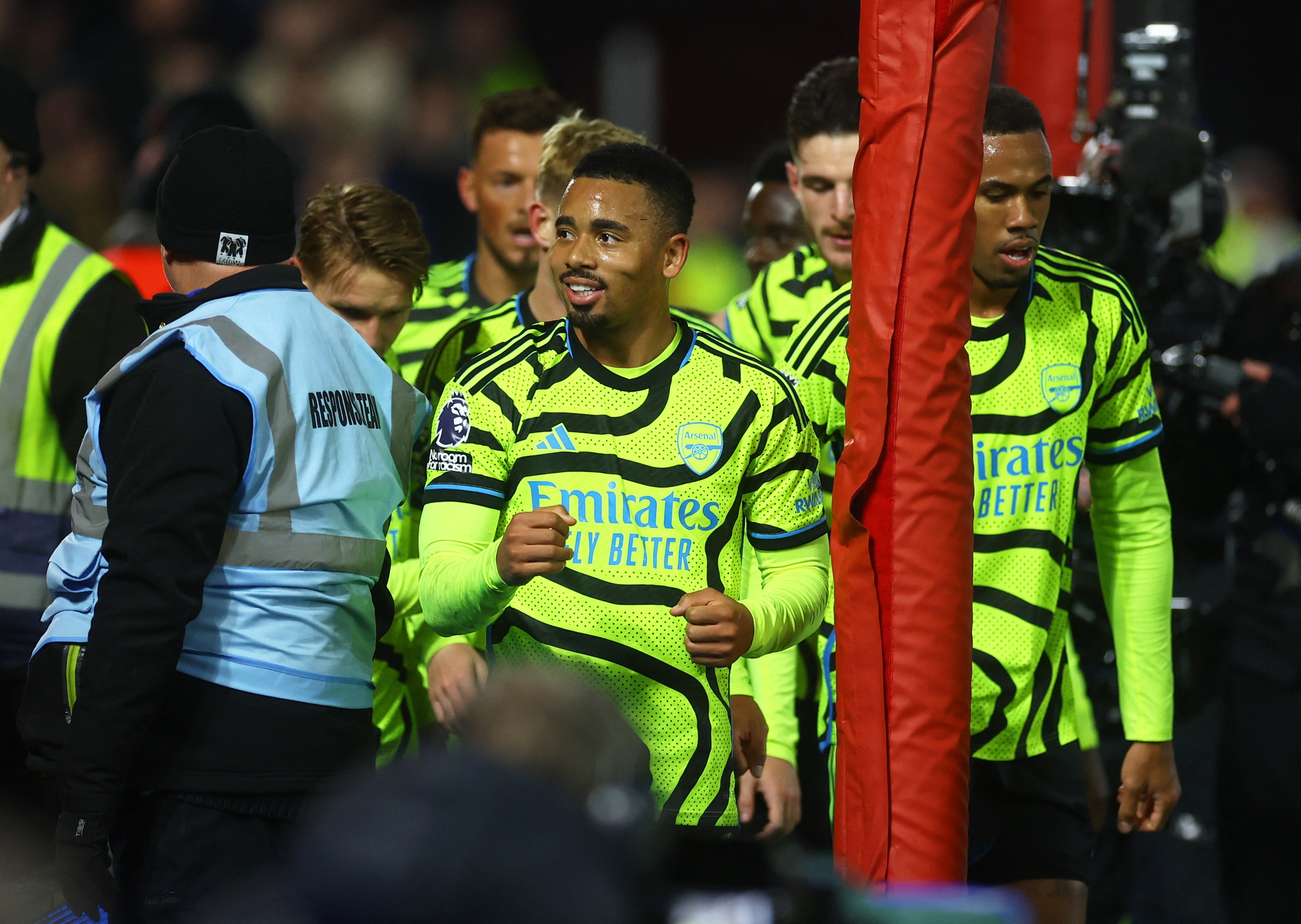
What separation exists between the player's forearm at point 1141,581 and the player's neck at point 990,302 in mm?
377

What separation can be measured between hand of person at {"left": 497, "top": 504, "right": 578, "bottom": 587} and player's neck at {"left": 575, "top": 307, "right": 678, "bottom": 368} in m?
0.48

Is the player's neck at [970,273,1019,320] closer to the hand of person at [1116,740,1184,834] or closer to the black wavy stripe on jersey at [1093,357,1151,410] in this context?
the black wavy stripe on jersey at [1093,357,1151,410]

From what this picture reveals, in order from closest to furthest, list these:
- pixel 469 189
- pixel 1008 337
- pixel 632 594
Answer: pixel 632 594
pixel 1008 337
pixel 469 189

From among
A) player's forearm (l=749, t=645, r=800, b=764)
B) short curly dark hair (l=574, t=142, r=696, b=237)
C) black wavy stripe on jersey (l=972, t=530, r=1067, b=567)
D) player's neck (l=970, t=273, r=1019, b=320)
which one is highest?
short curly dark hair (l=574, t=142, r=696, b=237)

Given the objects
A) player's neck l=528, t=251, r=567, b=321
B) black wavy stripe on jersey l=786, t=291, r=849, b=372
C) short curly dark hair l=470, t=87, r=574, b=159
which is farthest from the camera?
short curly dark hair l=470, t=87, r=574, b=159

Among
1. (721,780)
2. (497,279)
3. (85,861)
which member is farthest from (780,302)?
(85,861)

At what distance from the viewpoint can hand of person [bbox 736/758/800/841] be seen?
305 centimetres

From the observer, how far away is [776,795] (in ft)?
10.1

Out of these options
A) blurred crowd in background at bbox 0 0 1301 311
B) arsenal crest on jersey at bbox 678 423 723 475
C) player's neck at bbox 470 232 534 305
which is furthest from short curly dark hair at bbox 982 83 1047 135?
blurred crowd in background at bbox 0 0 1301 311

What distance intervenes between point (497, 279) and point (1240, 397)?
1996 mm

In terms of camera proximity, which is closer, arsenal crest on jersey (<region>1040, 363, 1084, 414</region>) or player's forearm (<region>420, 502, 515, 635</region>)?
player's forearm (<region>420, 502, 515, 635</region>)

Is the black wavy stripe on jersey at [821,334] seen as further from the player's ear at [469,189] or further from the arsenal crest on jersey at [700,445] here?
the player's ear at [469,189]

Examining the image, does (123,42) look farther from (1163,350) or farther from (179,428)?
(179,428)

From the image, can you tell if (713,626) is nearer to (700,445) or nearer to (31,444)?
(700,445)
